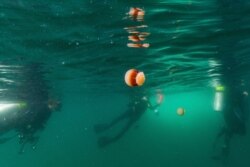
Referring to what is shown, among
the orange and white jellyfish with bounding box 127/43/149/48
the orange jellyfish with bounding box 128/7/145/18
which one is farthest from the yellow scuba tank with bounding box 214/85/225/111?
the orange jellyfish with bounding box 128/7/145/18

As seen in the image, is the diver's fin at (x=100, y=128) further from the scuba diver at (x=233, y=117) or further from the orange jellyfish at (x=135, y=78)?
the orange jellyfish at (x=135, y=78)

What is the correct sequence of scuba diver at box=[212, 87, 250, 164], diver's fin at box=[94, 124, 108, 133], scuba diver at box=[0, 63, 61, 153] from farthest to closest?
diver's fin at box=[94, 124, 108, 133]
scuba diver at box=[212, 87, 250, 164]
scuba diver at box=[0, 63, 61, 153]

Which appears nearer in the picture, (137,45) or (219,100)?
(137,45)

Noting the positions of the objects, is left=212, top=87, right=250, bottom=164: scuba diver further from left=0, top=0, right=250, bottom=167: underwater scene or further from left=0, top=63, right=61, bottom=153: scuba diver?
left=0, top=63, right=61, bottom=153: scuba diver

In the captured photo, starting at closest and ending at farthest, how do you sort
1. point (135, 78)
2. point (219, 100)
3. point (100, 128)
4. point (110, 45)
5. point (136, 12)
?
point (135, 78) → point (136, 12) → point (110, 45) → point (219, 100) → point (100, 128)

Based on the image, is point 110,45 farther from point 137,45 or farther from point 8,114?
point 8,114

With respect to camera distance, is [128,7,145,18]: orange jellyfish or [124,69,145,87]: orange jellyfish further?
[128,7,145,18]: orange jellyfish

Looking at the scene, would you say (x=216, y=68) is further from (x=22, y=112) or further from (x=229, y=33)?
(x=22, y=112)

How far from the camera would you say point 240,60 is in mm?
21984

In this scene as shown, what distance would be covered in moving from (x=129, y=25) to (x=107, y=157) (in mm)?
51962

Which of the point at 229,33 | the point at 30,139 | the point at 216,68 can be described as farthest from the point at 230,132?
the point at 30,139

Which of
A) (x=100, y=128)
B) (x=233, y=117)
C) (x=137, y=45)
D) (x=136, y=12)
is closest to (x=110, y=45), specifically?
(x=137, y=45)

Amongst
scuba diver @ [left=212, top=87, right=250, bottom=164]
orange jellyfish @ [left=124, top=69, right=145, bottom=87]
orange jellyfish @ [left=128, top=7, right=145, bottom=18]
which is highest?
orange jellyfish @ [left=128, top=7, right=145, bottom=18]

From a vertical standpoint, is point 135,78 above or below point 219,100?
above
